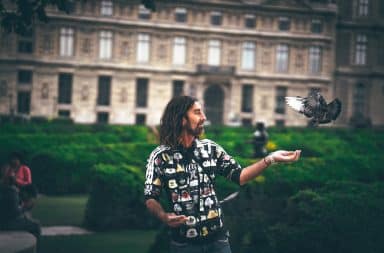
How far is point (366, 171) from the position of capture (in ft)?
35.0

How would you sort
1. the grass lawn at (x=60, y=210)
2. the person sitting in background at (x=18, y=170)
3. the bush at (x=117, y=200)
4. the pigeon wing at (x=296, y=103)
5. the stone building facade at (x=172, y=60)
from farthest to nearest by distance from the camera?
the stone building facade at (x=172, y=60) < the grass lawn at (x=60, y=210) < the bush at (x=117, y=200) < the person sitting in background at (x=18, y=170) < the pigeon wing at (x=296, y=103)

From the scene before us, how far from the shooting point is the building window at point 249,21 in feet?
154

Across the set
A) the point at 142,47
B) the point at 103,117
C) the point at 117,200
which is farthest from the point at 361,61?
the point at 117,200

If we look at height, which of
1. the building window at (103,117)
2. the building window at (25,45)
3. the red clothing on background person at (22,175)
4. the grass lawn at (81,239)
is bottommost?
the building window at (103,117)

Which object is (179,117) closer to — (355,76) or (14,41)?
(14,41)

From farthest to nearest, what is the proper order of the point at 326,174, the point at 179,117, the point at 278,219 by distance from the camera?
the point at 326,174 → the point at 278,219 → the point at 179,117

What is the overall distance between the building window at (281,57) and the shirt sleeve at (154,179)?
4469cm

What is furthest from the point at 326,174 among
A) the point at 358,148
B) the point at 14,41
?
the point at 14,41

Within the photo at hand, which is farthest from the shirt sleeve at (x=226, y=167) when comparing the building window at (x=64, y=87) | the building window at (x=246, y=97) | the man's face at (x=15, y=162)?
the building window at (x=246, y=97)

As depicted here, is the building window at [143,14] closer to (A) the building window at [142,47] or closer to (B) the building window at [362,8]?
(A) the building window at [142,47]

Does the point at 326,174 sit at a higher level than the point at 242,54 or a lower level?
lower

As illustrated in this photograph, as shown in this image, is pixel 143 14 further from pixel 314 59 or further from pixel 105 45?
pixel 314 59

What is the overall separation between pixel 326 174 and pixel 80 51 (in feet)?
118

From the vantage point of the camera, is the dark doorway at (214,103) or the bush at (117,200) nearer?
the bush at (117,200)
